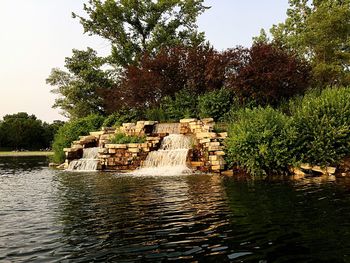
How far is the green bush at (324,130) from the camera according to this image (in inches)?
568

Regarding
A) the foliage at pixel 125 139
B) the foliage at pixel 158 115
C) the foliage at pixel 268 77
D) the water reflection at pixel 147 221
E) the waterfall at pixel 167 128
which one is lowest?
the water reflection at pixel 147 221

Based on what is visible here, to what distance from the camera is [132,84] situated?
83.5 feet

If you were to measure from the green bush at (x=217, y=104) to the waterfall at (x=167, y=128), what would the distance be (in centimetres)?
207

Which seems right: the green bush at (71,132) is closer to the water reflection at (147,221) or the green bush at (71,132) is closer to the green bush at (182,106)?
the green bush at (182,106)

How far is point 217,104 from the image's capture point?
74.1 ft

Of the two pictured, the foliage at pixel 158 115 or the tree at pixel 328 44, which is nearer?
the foliage at pixel 158 115

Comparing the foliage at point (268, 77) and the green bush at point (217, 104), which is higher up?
the foliage at point (268, 77)

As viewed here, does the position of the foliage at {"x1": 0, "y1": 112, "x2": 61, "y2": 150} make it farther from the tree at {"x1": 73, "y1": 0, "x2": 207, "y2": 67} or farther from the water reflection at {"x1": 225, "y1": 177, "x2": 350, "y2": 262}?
the water reflection at {"x1": 225, "y1": 177, "x2": 350, "y2": 262}

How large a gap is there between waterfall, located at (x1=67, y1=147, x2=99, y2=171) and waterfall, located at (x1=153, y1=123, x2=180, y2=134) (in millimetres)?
4053

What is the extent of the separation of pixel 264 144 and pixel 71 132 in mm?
16318

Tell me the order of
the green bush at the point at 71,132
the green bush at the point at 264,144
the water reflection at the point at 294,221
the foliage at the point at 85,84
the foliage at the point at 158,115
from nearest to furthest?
the water reflection at the point at 294,221 → the green bush at the point at 264,144 → the foliage at the point at 158,115 → the green bush at the point at 71,132 → the foliage at the point at 85,84

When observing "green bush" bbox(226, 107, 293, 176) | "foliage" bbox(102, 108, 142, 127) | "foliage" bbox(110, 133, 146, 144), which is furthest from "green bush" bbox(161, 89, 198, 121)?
"green bush" bbox(226, 107, 293, 176)

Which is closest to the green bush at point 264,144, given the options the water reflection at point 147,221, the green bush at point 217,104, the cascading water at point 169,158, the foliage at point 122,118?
the cascading water at point 169,158

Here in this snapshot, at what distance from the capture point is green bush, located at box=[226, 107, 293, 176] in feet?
48.9
